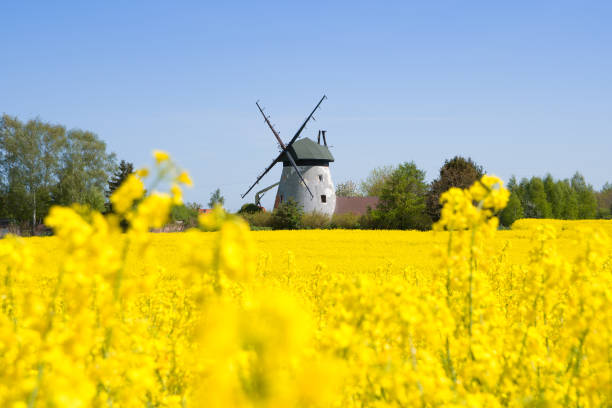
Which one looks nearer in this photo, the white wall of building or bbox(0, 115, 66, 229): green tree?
the white wall of building

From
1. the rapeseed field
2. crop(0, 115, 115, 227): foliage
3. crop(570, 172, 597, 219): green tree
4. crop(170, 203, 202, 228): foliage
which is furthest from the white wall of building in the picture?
crop(570, 172, 597, 219): green tree

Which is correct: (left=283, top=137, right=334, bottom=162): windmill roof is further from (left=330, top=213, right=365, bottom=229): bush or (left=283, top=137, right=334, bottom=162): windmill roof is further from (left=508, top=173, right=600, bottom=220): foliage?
(left=508, top=173, right=600, bottom=220): foliage

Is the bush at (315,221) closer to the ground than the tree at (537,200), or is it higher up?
closer to the ground

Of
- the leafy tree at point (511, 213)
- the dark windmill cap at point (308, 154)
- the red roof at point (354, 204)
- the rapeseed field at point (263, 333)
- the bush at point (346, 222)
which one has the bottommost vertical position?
the rapeseed field at point (263, 333)

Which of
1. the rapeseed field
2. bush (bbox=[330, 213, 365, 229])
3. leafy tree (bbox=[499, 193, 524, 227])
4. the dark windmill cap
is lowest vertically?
the rapeseed field

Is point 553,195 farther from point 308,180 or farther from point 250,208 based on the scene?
point 250,208

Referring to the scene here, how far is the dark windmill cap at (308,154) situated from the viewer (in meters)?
44.1

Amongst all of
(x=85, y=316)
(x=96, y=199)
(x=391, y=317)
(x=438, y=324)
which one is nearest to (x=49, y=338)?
(x=85, y=316)

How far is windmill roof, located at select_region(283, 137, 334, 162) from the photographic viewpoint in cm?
4403

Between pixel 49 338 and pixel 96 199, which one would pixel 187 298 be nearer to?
pixel 49 338

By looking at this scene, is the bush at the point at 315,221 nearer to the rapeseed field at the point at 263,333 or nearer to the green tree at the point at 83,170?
the green tree at the point at 83,170

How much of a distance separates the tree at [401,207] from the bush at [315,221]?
4018mm

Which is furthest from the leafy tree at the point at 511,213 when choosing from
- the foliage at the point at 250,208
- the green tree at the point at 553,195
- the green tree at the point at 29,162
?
the green tree at the point at 29,162

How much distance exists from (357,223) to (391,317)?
120ft
